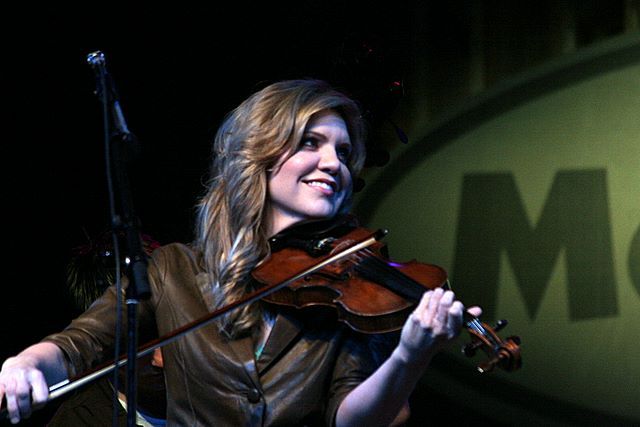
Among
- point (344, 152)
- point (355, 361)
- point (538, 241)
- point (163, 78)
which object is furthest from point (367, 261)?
point (163, 78)

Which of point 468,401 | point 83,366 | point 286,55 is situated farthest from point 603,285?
point 83,366

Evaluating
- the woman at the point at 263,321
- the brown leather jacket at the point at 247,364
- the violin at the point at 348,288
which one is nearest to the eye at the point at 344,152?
the woman at the point at 263,321

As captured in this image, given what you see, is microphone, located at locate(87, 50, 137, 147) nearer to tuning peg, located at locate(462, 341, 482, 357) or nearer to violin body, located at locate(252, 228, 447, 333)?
violin body, located at locate(252, 228, 447, 333)

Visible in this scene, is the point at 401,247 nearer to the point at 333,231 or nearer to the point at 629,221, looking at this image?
the point at 629,221

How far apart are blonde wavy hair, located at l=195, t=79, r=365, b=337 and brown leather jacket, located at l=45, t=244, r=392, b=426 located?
0.10 meters

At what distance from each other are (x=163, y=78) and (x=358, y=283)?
1.80m

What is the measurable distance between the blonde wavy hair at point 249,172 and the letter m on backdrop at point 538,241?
87cm

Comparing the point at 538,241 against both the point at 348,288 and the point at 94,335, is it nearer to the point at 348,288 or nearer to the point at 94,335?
the point at 348,288

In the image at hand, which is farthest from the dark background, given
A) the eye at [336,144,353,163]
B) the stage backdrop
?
the eye at [336,144,353,163]

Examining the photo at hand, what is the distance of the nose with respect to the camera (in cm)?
238

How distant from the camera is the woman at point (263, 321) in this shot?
6.41 ft

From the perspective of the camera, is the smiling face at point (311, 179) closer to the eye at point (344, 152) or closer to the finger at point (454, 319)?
the eye at point (344, 152)

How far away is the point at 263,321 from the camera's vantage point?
223 cm

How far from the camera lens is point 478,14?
3.32 meters
